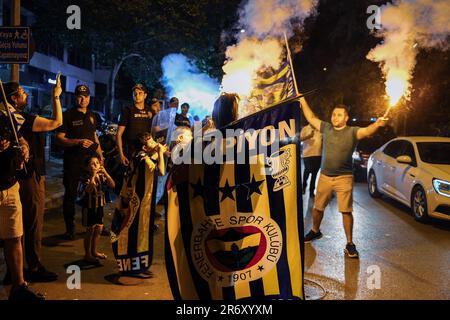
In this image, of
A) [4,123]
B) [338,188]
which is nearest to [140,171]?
[4,123]

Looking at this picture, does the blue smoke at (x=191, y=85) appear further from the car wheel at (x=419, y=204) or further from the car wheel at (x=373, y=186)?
the car wheel at (x=419, y=204)

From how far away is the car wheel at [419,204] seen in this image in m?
7.85

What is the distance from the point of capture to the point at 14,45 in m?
7.22

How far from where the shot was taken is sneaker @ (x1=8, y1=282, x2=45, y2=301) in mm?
4070

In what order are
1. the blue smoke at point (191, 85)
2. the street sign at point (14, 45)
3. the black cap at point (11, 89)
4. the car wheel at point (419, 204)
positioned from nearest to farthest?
1. the black cap at point (11, 89)
2. the street sign at point (14, 45)
3. the car wheel at point (419, 204)
4. the blue smoke at point (191, 85)

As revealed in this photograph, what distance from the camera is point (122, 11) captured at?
16406 millimetres

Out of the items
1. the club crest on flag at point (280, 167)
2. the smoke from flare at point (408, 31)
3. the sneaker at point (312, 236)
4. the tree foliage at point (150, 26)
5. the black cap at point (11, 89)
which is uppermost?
the tree foliage at point (150, 26)

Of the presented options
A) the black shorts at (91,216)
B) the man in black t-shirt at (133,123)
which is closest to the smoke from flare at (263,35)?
the man in black t-shirt at (133,123)

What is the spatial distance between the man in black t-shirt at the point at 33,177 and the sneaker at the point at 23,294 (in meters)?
0.55

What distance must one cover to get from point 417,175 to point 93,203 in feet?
18.8

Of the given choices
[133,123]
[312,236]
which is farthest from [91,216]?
[312,236]

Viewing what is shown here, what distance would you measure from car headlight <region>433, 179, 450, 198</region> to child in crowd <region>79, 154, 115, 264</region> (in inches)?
208

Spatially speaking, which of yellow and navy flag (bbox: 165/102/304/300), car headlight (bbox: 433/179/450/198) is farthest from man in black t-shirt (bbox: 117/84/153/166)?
car headlight (bbox: 433/179/450/198)

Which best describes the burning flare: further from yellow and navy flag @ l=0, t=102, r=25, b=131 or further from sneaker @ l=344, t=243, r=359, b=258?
yellow and navy flag @ l=0, t=102, r=25, b=131
